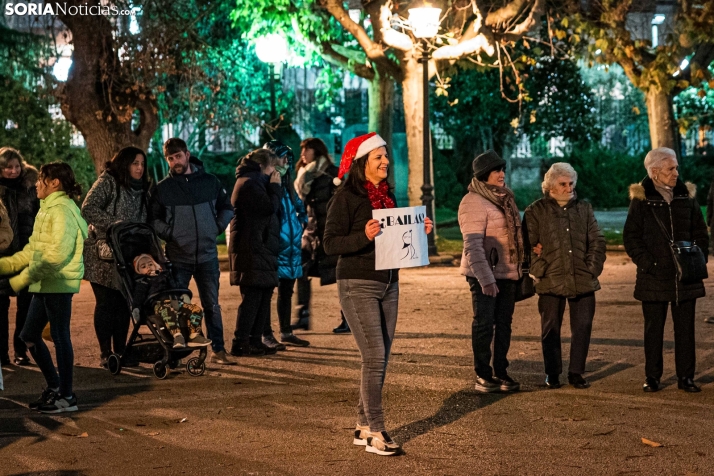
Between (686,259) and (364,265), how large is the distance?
2.84m

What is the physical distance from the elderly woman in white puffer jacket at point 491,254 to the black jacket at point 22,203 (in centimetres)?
409

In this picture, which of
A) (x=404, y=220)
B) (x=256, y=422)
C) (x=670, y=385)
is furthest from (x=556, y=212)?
(x=256, y=422)

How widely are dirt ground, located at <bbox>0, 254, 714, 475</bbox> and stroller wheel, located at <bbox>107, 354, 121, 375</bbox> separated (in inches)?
2.8

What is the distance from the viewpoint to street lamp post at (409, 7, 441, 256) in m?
18.3

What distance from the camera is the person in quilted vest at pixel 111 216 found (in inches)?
381

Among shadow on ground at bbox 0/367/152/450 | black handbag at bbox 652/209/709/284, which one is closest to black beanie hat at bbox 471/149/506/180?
black handbag at bbox 652/209/709/284

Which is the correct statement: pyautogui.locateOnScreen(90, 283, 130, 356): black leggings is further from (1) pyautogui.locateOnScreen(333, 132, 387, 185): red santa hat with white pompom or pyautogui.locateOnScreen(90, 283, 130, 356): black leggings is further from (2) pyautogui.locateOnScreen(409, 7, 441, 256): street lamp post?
(2) pyautogui.locateOnScreen(409, 7, 441, 256): street lamp post

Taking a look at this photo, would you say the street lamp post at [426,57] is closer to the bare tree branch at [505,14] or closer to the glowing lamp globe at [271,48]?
the bare tree branch at [505,14]

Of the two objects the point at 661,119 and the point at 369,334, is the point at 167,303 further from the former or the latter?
the point at 661,119

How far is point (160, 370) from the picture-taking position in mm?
9172

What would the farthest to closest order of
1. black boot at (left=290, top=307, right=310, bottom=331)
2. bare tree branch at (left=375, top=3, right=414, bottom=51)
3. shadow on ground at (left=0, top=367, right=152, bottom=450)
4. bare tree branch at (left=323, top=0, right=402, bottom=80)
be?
1. bare tree branch at (left=323, top=0, right=402, bottom=80)
2. bare tree branch at (left=375, top=3, right=414, bottom=51)
3. black boot at (left=290, top=307, right=310, bottom=331)
4. shadow on ground at (left=0, top=367, right=152, bottom=450)

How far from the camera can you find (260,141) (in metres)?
34.9

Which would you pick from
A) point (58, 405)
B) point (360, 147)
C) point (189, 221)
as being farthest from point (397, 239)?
point (189, 221)

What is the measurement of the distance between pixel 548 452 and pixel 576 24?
→ 1530 centimetres
